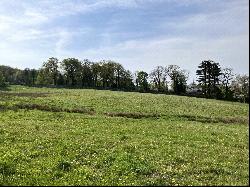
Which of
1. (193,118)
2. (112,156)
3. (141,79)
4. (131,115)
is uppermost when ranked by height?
(141,79)

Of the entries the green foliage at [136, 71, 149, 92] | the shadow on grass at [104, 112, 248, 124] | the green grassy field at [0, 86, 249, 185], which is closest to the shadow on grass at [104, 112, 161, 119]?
the shadow on grass at [104, 112, 248, 124]

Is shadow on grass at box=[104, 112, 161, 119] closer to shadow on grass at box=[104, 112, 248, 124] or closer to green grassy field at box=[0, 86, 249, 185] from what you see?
shadow on grass at box=[104, 112, 248, 124]

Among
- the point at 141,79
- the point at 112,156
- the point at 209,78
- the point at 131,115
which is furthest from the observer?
the point at 141,79

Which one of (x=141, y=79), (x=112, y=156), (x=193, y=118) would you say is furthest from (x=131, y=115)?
(x=141, y=79)

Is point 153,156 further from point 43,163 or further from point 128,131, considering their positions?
point 128,131

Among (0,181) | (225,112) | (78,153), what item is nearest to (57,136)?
(78,153)

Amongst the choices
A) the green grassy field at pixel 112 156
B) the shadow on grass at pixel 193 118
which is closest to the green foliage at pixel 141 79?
the shadow on grass at pixel 193 118

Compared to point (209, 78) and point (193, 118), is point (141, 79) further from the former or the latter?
point (193, 118)

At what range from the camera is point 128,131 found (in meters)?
31.7

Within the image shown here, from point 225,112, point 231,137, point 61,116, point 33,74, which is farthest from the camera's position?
point 33,74

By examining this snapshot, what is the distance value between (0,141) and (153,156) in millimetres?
9983

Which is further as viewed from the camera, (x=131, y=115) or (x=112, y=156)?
(x=131, y=115)

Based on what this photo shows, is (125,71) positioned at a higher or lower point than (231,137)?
higher

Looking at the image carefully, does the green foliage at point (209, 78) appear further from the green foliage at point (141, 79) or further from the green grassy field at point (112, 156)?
the green grassy field at point (112, 156)
